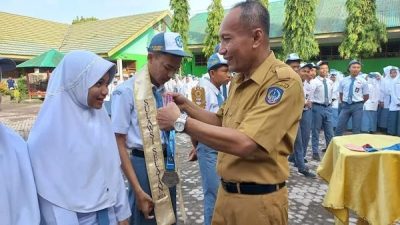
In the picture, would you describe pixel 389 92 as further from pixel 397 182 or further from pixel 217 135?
pixel 217 135

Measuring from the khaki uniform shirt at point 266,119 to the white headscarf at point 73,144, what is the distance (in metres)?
0.69

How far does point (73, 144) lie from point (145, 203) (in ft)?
2.25

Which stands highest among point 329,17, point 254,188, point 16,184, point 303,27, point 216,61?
point 329,17

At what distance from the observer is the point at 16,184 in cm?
174

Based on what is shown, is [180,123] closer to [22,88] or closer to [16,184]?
[16,184]

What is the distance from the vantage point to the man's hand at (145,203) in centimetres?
236

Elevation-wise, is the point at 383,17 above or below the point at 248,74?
above

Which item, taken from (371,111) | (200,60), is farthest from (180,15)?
(371,111)

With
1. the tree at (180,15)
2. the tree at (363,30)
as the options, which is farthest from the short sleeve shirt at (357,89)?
the tree at (180,15)

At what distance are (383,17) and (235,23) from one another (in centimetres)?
1771

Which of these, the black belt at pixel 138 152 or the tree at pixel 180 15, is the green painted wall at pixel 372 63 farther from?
the black belt at pixel 138 152

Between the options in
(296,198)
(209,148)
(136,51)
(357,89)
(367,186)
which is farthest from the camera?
(136,51)

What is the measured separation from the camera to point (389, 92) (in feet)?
31.7

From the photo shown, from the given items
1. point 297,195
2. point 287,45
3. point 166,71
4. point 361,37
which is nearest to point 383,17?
point 361,37
